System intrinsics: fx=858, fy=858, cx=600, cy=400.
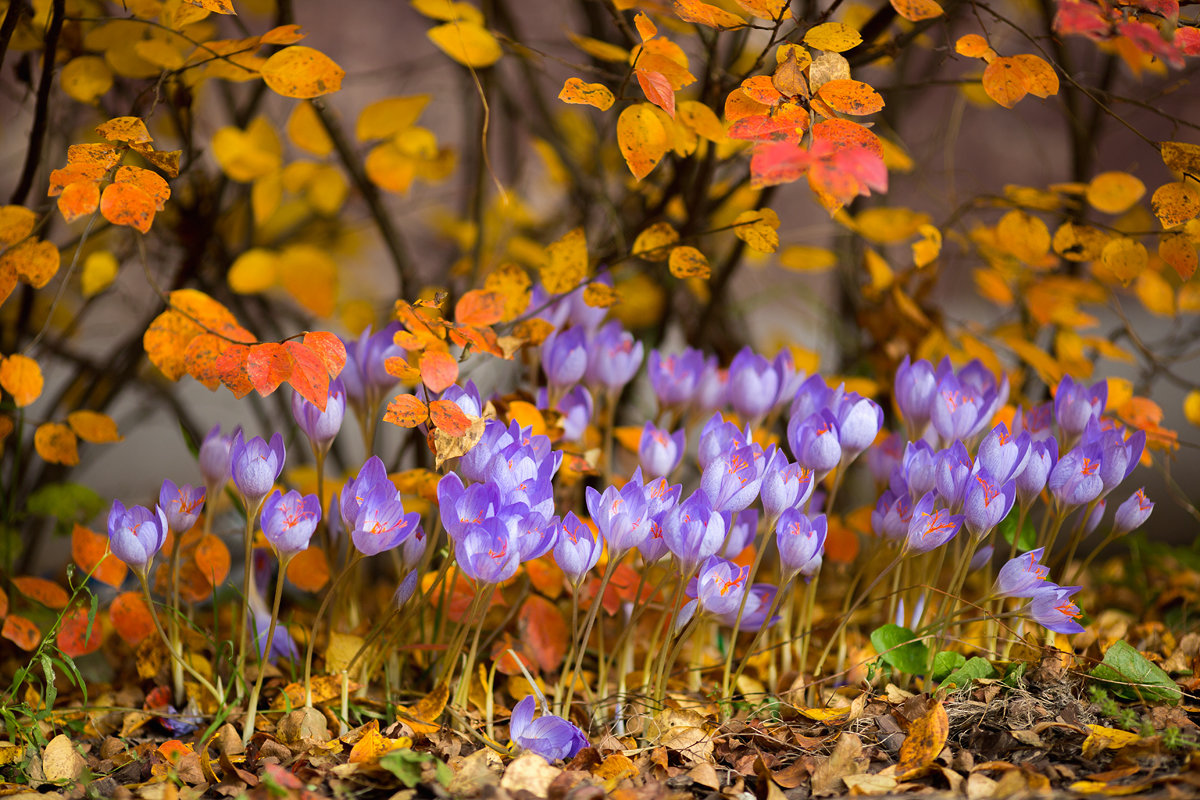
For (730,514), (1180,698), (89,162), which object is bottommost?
(1180,698)

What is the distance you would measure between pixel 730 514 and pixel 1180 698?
51 cm

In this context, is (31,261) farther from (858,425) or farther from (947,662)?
(947,662)

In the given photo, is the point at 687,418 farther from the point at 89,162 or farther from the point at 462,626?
the point at 89,162

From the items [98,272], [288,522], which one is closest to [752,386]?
[288,522]

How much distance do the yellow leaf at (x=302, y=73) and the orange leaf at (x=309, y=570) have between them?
21.3 inches

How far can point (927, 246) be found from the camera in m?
1.12

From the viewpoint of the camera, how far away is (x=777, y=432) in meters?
1.63

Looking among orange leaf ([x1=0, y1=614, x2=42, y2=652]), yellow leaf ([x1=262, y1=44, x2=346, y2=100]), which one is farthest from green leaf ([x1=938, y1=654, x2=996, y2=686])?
orange leaf ([x1=0, y1=614, x2=42, y2=652])

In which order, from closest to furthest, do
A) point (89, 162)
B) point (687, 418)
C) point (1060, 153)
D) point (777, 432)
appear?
point (89, 162), point (687, 418), point (777, 432), point (1060, 153)

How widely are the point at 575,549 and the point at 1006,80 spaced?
0.66 metres

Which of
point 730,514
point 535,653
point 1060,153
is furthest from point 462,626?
point 1060,153

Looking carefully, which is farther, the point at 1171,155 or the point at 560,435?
the point at 560,435

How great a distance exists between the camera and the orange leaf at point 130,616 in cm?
101

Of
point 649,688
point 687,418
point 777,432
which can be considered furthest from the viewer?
point 777,432
